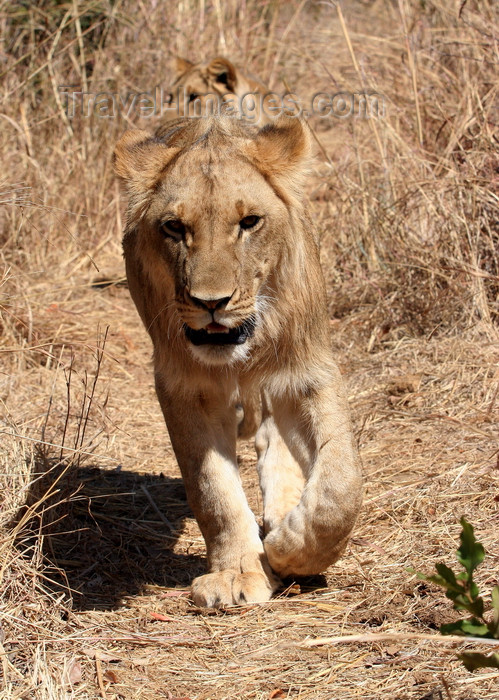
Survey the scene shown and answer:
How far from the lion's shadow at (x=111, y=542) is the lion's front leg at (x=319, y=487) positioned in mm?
691

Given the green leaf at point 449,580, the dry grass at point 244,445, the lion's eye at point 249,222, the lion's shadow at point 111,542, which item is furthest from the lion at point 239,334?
the green leaf at point 449,580

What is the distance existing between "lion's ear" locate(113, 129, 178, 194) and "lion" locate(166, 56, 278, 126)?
5.45m

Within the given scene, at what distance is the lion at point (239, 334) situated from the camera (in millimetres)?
3551

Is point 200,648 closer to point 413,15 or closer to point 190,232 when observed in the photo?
point 190,232

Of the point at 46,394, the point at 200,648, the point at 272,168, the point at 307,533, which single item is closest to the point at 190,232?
the point at 272,168

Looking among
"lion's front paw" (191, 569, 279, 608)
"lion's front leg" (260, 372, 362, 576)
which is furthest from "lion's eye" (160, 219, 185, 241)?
"lion's front paw" (191, 569, 279, 608)

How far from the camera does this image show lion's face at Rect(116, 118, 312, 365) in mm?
3430

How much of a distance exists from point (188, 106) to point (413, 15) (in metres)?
2.37

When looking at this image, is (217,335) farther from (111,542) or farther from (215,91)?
(215,91)

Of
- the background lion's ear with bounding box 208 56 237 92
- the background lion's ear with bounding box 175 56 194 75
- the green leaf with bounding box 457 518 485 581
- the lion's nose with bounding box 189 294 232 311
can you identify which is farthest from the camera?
the background lion's ear with bounding box 175 56 194 75

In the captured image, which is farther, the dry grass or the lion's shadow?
the lion's shadow

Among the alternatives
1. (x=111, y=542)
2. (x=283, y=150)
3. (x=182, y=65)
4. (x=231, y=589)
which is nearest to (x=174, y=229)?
(x=283, y=150)

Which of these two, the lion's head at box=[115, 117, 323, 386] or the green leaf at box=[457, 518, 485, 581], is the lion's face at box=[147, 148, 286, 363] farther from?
the green leaf at box=[457, 518, 485, 581]

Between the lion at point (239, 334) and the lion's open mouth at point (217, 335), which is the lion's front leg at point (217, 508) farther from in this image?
the lion's open mouth at point (217, 335)
